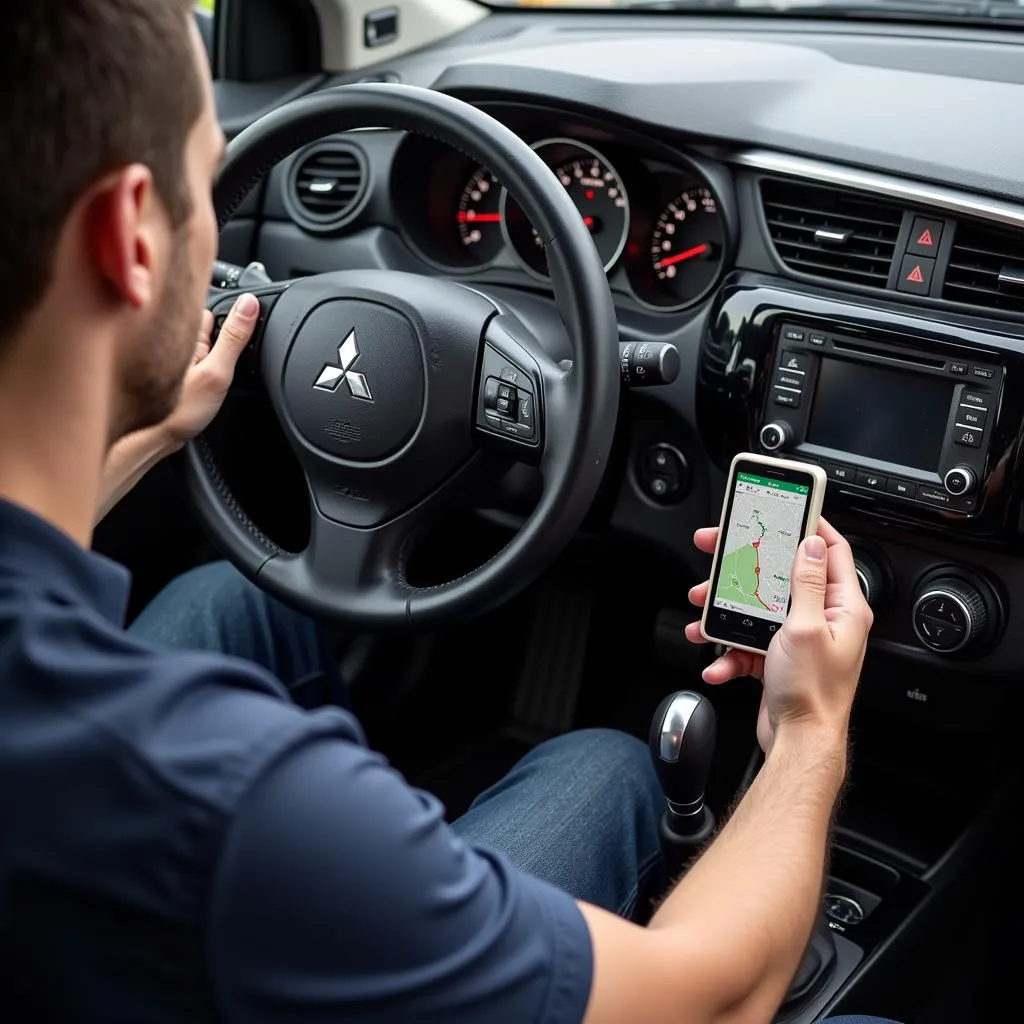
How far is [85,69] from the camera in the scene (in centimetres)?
73

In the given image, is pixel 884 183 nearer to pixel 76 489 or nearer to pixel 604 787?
pixel 604 787

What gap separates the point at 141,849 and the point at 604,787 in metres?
0.77

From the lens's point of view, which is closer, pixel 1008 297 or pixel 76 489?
pixel 76 489

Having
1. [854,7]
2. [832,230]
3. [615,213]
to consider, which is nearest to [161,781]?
[832,230]

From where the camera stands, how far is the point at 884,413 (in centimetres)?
148

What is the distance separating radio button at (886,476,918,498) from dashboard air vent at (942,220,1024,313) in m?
0.21

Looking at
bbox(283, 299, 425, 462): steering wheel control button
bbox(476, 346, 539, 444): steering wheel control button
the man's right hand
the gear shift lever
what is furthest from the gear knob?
bbox(283, 299, 425, 462): steering wheel control button

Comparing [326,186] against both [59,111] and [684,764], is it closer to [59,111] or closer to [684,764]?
[684,764]

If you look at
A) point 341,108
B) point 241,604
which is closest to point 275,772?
point 341,108

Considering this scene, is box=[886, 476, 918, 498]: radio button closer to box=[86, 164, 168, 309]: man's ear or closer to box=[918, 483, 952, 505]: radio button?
box=[918, 483, 952, 505]: radio button

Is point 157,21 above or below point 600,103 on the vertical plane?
above

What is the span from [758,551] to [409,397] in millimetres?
403

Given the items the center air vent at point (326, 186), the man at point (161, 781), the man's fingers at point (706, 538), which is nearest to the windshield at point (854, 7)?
the center air vent at point (326, 186)

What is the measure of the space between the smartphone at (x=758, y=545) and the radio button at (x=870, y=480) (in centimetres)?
16
